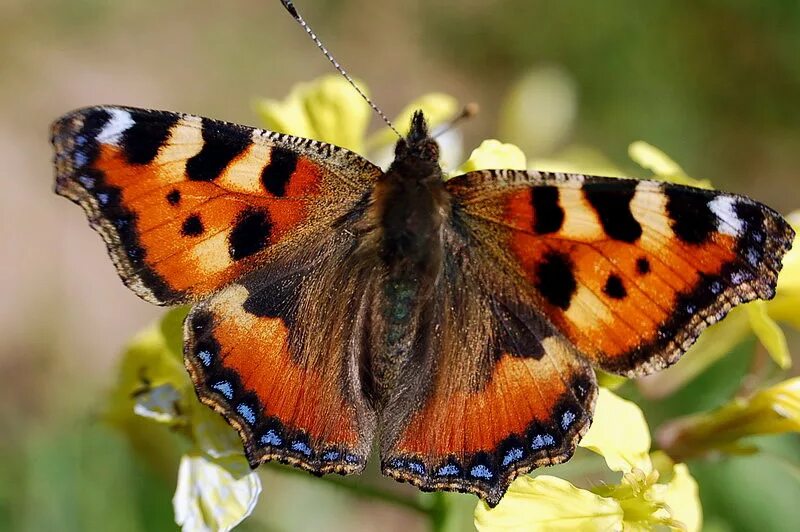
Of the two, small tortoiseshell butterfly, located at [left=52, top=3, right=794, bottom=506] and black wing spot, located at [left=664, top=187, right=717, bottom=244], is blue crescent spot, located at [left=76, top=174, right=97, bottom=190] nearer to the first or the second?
small tortoiseshell butterfly, located at [left=52, top=3, right=794, bottom=506]

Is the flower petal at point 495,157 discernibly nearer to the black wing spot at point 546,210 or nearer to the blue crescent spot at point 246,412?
the black wing spot at point 546,210

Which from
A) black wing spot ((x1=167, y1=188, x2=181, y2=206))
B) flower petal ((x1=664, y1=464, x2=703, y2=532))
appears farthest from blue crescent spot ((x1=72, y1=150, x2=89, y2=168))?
flower petal ((x1=664, y1=464, x2=703, y2=532))

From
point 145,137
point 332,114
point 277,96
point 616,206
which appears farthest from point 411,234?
point 277,96

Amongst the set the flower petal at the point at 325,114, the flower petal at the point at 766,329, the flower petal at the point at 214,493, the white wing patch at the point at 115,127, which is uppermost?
the flower petal at the point at 325,114

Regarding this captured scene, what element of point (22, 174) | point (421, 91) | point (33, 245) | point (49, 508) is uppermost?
point (421, 91)

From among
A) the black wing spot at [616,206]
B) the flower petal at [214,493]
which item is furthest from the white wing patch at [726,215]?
the flower petal at [214,493]

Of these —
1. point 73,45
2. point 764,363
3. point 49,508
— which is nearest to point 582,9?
point 73,45

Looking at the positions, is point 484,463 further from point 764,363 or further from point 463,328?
point 764,363
